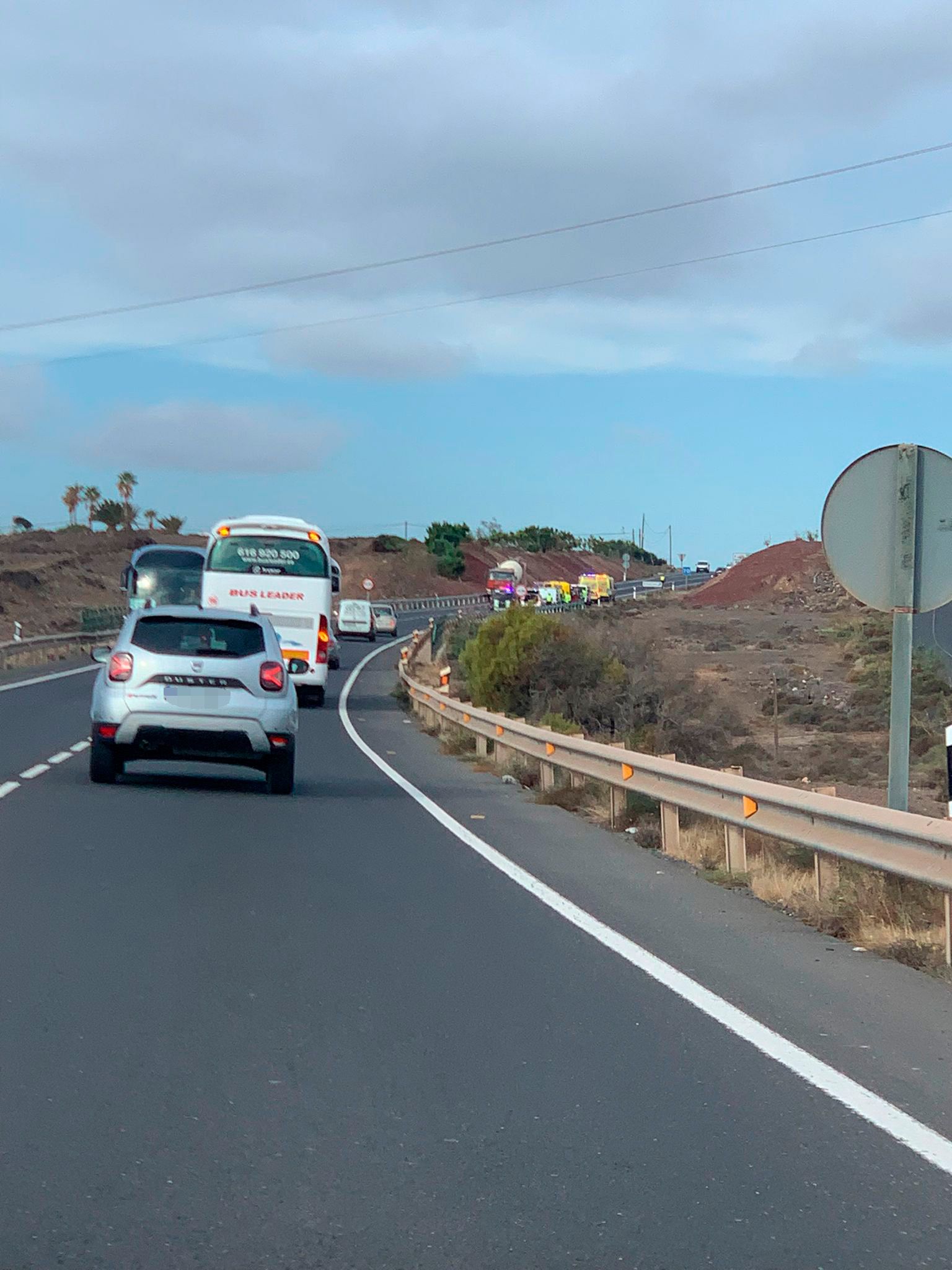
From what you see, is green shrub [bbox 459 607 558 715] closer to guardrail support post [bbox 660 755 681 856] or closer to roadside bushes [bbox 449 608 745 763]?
roadside bushes [bbox 449 608 745 763]

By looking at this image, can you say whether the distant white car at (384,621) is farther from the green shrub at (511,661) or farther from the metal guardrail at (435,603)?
the green shrub at (511,661)

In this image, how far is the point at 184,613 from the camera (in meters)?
16.8

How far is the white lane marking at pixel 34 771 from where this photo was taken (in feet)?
57.5

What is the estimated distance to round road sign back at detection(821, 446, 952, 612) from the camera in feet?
33.3

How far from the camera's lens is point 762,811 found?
432 inches

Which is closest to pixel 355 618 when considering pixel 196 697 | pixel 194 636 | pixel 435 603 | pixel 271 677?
pixel 435 603

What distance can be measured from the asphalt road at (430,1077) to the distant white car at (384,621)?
69.4 meters

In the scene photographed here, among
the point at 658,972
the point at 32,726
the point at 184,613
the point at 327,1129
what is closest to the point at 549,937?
the point at 658,972

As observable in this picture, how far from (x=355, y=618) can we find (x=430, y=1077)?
229ft

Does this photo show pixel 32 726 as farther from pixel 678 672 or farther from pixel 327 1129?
pixel 678 672

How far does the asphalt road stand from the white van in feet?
209

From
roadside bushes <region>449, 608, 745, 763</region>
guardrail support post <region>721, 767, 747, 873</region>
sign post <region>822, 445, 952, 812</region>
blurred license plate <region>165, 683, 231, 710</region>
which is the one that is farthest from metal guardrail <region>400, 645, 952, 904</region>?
roadside bushes <region>449, 608, 745, 763</region>

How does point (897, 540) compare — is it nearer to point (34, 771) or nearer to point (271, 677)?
point (271, 677)

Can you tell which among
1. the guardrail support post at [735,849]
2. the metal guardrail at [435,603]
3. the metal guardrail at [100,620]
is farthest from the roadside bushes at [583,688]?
the metal guardrail at [435,603]
